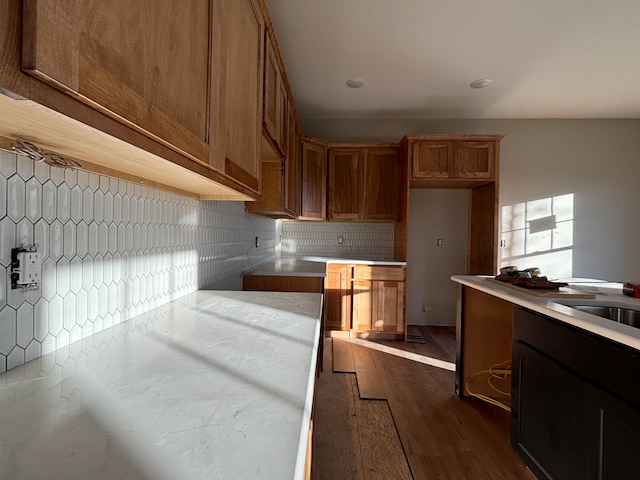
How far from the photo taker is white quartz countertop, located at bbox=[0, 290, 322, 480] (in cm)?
38

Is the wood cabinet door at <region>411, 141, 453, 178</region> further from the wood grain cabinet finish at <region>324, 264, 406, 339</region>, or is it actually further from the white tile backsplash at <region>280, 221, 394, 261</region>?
the wood grain cabinet finish at <region>324, 264, 406, 339</region>

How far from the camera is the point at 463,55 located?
2.58m

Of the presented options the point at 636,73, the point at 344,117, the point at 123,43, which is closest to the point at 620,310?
the point at 123,43

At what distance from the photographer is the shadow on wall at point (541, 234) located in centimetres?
390

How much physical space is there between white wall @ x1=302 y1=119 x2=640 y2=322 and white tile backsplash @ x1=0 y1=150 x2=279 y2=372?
3749 mm

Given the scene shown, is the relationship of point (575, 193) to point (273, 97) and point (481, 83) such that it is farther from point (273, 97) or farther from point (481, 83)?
point (273, 97)

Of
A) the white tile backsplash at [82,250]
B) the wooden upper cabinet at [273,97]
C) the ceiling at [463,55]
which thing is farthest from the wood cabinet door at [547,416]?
the ceiling at [463,55]

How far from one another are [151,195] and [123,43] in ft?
2.43

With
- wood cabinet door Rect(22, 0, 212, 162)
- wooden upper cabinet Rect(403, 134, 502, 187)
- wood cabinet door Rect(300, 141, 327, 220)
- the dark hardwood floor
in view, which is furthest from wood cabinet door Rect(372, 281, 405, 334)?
wood cabinet door Rect(22, 0, 212, 162)

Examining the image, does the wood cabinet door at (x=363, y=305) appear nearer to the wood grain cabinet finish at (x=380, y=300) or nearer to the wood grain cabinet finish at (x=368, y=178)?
the wood grain cabinet finish at (x=380, y=300)

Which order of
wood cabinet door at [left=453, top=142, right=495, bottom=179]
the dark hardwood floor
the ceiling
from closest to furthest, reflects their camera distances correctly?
the dark hardwood floor, the ceiling, wood cabinet door at [left=453, top=142, right=495, bottom=179]

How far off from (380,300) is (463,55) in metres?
2.43

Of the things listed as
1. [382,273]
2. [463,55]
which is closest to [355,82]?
[463,55]

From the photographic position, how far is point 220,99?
91 centimetres
